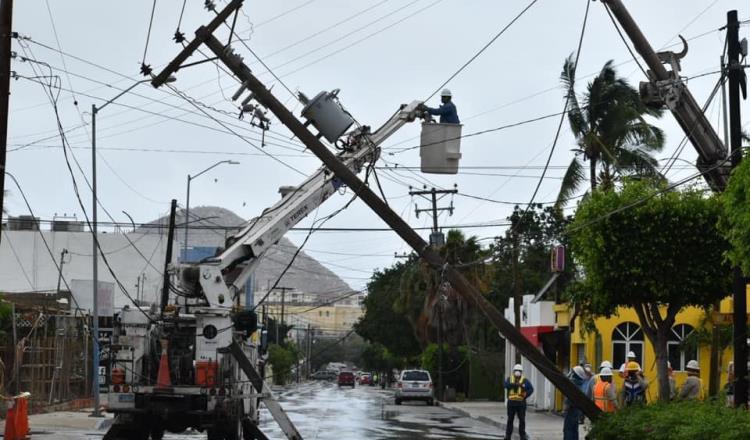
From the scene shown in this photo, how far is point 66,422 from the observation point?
3053 cm

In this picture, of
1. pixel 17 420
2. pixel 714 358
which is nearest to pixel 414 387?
pixel 714 358

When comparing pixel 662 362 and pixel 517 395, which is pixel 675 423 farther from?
pixel 517 395

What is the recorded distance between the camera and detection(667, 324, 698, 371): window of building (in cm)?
3338

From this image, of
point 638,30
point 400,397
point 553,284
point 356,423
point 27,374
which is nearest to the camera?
point 638,30

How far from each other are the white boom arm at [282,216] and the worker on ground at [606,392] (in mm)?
5944

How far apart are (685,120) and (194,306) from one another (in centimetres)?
901

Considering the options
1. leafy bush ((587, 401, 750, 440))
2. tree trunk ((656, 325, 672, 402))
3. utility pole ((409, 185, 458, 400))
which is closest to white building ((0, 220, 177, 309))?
utility pole ((409, 185, 458, 400))

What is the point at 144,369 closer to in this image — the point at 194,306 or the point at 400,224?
the point at 194,306

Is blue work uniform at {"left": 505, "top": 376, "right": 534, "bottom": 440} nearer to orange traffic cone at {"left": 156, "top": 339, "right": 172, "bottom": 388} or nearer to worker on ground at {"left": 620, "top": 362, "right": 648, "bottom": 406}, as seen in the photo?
worker on ground at {"left": 620, "top": 362, "right": 648, "bottom": 406}

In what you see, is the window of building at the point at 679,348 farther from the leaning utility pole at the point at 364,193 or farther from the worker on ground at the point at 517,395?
the leaning utility pole at the point at 364,193

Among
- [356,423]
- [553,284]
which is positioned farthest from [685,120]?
[553,284]

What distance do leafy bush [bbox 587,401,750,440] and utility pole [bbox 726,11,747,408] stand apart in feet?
2.56

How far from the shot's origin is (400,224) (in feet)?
71.1

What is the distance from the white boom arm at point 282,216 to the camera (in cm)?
2072
